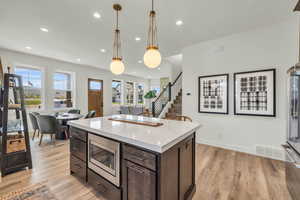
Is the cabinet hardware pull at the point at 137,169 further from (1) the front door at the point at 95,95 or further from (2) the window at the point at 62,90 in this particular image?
(1) the front door at the point at 95,95

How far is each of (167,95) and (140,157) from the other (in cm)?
541

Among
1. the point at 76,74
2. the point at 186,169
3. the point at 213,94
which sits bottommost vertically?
the point at 186,169

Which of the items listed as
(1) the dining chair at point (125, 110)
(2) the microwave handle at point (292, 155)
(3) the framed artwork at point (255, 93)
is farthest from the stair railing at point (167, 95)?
(2) the microwave handle at point (292, 155)

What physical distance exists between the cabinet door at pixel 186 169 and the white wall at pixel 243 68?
2.24 meters

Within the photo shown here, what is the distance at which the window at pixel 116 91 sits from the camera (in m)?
8.79

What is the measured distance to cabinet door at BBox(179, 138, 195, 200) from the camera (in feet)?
4.92

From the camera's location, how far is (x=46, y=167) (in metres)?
2.56

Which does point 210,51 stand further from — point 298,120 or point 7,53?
point 7,53

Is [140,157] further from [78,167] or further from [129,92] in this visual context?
[129,92]

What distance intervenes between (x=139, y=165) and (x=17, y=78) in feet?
9.07

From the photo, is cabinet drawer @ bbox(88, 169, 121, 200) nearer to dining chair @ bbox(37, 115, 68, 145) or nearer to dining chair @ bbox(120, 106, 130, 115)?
dining chair @ bbox(37, 115, 68, 145)

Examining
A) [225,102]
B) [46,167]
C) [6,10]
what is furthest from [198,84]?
[6,10]

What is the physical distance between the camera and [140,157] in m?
1.27

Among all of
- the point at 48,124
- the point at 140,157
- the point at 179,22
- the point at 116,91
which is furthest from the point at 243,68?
the point at 116,91
